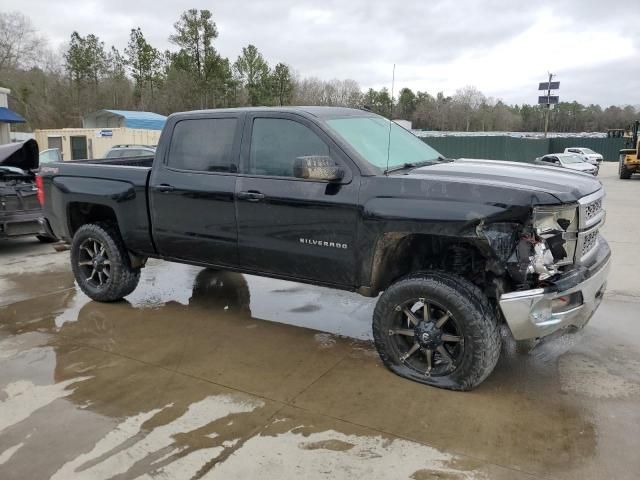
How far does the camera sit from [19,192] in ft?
27.7

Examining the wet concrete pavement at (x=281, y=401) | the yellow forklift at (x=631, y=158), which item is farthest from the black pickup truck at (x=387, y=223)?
the yellow forklift at (x=631, y=158)

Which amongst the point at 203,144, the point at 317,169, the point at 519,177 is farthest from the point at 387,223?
the point at 203,144

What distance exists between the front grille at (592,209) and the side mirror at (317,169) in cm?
169

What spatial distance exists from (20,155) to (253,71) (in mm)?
45001

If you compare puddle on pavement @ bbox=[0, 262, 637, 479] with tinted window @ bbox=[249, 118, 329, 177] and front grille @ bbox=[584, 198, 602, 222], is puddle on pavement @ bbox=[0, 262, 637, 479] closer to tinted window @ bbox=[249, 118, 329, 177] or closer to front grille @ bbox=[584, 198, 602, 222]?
front grille @ bbox=[584, 198, 602, 222]

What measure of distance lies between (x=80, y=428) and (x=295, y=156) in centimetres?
245

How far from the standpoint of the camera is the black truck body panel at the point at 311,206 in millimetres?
3582

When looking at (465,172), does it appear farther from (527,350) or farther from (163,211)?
(163,211)

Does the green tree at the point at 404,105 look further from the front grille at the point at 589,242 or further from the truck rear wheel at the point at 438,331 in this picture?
the truck rear wheel at the point at 438,331

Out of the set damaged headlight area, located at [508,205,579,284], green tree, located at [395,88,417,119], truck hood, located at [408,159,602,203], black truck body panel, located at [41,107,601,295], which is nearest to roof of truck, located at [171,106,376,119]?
black truck body panel, located at [41,107,601,295]

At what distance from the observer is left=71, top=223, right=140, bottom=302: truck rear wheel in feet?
18.4

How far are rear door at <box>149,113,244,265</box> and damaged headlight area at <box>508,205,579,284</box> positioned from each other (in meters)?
2.34

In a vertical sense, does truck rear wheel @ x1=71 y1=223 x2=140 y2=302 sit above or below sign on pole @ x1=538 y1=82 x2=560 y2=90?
below

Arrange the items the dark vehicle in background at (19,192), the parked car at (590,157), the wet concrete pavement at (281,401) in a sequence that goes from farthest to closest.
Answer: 1. the parked car at (590,157)
2. the dark vehicle in background at (19,192)
3. the wet concrete pavement at (281,401)
